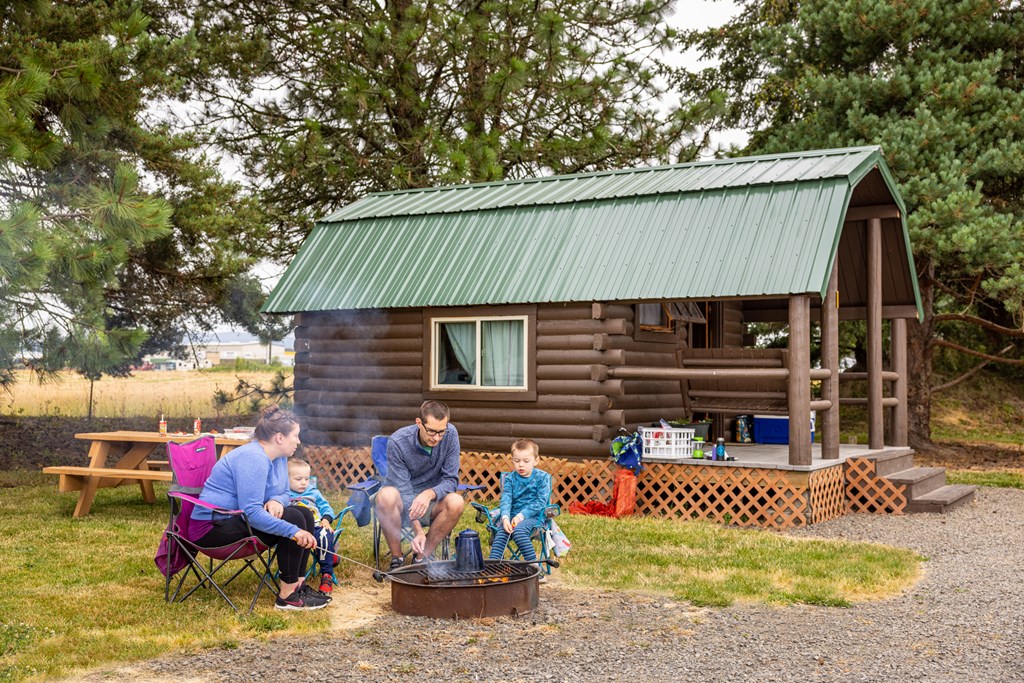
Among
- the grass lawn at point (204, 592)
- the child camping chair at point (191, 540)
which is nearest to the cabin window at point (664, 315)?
the grass lawn at point (204, 592)

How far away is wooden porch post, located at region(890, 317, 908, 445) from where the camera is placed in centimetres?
1317

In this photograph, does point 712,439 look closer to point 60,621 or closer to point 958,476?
point 958,476

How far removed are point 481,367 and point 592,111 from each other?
25.5ft

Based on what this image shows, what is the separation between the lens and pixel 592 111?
18172 mm

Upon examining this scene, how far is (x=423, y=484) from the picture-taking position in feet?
23.2

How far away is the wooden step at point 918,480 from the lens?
11172 millimetres

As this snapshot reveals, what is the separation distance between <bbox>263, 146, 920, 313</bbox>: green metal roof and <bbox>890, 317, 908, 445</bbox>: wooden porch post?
75cm

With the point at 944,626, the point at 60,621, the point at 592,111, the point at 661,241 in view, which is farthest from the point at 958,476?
the point at 60,621

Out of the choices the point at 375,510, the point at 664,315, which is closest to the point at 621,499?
the point at 664,315

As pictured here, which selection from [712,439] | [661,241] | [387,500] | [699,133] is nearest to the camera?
[387,500]

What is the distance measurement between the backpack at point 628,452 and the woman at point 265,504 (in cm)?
499

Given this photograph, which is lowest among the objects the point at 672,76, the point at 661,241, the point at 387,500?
the point at 387,500

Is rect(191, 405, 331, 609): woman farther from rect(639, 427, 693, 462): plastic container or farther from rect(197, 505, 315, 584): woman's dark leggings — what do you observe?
rect(639, 427, 693, 462): plastic container

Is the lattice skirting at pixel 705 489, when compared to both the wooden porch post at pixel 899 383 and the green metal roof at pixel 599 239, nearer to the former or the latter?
the green metal roof at pixel 599 239
